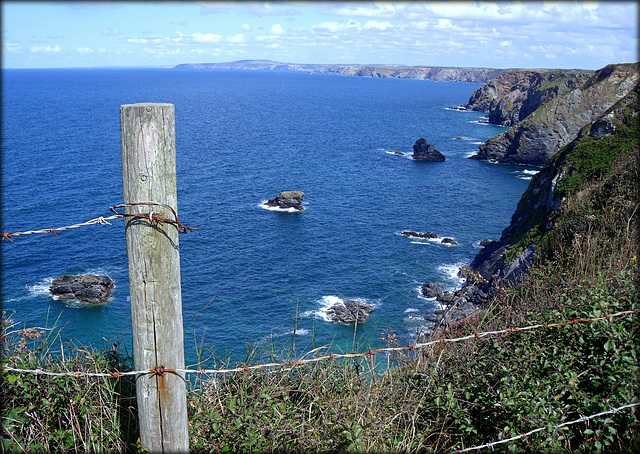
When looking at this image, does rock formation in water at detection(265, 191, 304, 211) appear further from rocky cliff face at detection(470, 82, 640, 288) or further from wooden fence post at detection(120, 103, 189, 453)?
wooden fence post at detection(120, 103, 189, 453)

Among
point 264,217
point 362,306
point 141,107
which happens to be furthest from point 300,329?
point 141,107

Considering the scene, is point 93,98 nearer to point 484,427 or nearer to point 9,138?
point 9,138

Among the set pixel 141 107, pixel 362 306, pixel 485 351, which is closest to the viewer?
pixel 141 107

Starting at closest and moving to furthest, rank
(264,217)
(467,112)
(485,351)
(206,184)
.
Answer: (485,351)
(264,217)
(206,184)
(467,112)

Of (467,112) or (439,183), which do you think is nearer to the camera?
(439,183)

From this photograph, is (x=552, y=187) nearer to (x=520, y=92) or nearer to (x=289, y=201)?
(x=289, y=201)

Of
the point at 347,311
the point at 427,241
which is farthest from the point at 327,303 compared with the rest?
the point at 427,241

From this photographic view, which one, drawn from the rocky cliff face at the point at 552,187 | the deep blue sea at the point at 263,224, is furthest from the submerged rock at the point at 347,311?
the rocky cliff face at the point at 552,187
